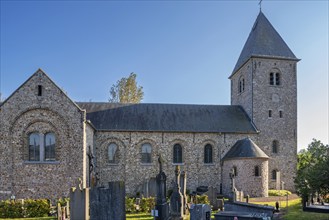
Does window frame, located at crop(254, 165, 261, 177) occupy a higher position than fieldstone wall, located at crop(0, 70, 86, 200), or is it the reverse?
fieldstone wall, located at crop(0, 70, 86, 200)

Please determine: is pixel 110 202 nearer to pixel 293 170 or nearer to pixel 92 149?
pixel 92 149

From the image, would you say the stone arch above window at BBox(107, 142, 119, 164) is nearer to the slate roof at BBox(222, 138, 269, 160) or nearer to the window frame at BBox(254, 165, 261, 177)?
the slate roof at BBox(222, 138, 269, 160)

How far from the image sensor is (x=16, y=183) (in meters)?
20.9

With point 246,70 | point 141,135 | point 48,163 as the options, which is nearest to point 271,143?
point 246,70

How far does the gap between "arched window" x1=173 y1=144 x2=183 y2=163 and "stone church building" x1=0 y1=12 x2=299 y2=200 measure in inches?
3.5

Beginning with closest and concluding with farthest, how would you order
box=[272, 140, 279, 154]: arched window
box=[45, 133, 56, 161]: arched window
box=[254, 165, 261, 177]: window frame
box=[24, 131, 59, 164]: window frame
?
box=[24, 131, 59, 164]: window frame
box=[45, 133, 56, 161]: arched window
box=[254, 165, 261, 177]: window frame
box=[272, 140, 279, 154]: arched window

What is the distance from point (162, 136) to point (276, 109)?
11.7 meters

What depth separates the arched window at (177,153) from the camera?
27.3 meters

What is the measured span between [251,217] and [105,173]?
15.6 m

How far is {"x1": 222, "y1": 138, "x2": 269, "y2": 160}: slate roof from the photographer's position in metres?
25.0

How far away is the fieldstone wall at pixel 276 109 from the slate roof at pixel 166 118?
147cm

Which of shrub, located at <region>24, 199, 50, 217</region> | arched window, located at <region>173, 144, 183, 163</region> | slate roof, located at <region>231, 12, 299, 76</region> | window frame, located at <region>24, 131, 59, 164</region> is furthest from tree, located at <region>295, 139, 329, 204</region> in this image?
slate roof, located at <region>231, 12, 299, 76</region>

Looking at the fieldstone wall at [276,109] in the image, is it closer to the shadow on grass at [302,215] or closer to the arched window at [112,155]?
the shadow on grass at [302,215]

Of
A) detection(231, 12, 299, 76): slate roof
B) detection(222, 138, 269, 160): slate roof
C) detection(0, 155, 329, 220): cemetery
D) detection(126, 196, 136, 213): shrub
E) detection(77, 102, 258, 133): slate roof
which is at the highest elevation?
detection(231, 12, 299, 76): slate roof
